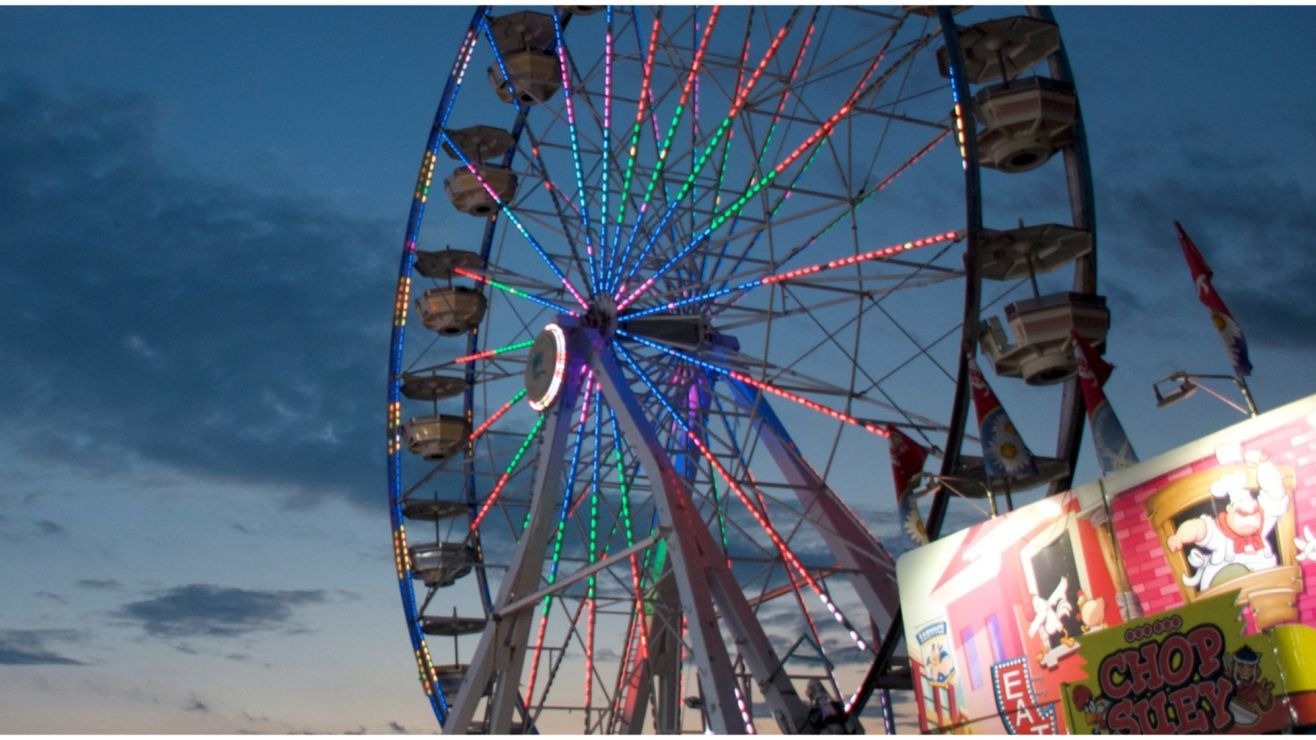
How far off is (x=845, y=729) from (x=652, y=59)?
8.03 m

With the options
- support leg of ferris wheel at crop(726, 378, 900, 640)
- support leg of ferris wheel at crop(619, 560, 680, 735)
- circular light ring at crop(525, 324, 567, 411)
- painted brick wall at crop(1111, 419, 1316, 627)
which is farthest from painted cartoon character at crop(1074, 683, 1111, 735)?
support leg of ferris wheel at crop(619, 560, 680, 735)

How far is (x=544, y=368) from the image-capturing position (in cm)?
1892

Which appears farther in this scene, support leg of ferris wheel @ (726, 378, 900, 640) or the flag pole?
support leg of ferris wheel @ (726, 378, 900, 640)

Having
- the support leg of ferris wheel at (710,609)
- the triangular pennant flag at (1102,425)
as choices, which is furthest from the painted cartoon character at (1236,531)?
the support leg of ferris wheel at (710,609)

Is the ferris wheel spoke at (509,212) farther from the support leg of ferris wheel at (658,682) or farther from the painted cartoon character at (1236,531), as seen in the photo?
the painted cartoon character at (1236,531)

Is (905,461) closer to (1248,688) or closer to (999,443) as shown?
(999,443)

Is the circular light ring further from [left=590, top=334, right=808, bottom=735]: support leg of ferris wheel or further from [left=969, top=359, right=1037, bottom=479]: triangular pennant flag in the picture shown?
[left=969, top=359, right=1037, bottom=479]: triangular pennant flag

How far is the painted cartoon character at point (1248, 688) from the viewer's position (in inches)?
353

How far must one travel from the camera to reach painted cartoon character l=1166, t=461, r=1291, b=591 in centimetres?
977

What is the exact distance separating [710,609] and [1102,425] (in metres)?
5.24

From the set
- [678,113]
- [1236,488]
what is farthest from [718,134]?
[1236,488]

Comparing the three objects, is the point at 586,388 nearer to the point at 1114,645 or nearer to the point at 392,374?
the point at 392,374

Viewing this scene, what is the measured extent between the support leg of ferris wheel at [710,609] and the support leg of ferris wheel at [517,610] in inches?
63.6

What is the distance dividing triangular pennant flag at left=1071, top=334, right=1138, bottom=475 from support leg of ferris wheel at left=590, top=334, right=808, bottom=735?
14.9 feet
